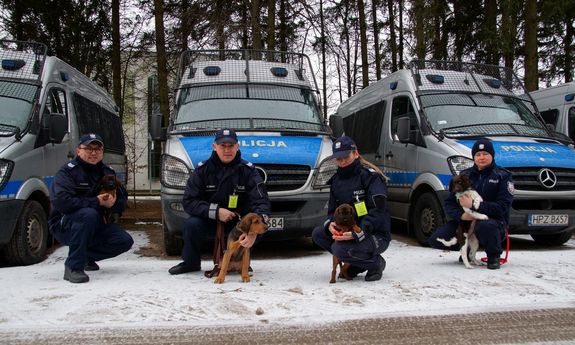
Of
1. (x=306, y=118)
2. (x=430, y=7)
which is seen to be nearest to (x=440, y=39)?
(x=430, y=7)

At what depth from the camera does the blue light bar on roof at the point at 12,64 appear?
22.6ft

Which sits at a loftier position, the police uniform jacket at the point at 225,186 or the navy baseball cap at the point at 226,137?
the navy baseball cap at the point at 226,137

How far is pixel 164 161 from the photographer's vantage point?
608 cm

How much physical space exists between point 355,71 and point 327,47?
5.92 meters

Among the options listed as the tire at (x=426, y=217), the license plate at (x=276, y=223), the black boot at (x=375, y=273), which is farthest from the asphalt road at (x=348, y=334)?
the tire at (x=426, y=217)

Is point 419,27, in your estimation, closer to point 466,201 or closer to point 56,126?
point 466,201

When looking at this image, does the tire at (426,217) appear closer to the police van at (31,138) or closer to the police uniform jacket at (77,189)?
the police uniform jacket at (77,189)

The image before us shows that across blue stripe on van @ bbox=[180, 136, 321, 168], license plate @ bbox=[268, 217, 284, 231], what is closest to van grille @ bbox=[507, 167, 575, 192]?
blue stripe on van @ bbox=[180, 136, 321, 168]

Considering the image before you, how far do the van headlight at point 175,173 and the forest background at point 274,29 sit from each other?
719 centimetres

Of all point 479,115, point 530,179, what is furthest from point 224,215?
point 479,115

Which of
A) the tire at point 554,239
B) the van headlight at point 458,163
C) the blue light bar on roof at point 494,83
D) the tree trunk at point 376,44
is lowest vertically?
the tire at point 554,239

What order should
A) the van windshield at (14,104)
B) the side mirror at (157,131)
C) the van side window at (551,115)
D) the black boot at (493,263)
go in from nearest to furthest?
the black boot at (493,263)
the van windshield at (14,104)
the side mirror at (157,131)
the van side window at (551,115)

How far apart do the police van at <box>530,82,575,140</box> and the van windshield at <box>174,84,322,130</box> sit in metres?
5.57

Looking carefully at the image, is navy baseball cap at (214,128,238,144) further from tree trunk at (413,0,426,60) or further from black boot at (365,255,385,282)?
tree trunk at (413,0,426,60)
